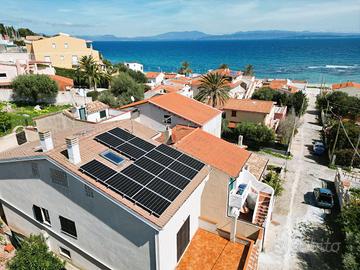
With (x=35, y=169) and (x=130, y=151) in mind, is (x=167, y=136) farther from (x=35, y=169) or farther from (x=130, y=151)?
(x=35, y=169)

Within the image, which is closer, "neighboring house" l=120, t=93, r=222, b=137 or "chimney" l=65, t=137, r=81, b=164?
"chimney" l=65, t=137, r=81, b=164

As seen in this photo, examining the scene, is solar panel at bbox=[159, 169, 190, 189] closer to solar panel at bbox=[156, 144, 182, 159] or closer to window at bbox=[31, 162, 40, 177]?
solar panel at bbox=[156, 144, 182, 159]

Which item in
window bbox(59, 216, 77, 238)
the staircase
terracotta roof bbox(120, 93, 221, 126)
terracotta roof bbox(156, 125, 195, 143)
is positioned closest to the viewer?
window bbox(59, 216, 77, 238)

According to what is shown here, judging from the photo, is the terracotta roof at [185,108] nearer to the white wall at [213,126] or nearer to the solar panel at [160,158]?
the white wall at [213,126]

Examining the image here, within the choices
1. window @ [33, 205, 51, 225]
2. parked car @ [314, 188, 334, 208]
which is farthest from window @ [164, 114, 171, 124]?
parked car @ [314, 188, 334, 208]

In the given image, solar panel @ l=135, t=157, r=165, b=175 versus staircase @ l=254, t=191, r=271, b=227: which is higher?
solar panel @ l=135, t=157, r=165, b=175

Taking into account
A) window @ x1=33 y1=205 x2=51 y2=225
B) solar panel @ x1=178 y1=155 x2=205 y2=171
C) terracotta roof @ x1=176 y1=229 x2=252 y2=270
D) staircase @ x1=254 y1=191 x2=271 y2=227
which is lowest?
staircase @ x1=254 y1=191 x2=271 y2=227

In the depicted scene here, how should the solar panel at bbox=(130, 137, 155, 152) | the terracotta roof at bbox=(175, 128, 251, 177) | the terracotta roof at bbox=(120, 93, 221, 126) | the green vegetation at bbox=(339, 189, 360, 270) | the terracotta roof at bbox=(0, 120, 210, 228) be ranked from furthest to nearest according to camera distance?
the terracotta roof at bbox=(120, 93, 221, 126)
the terracotta roof at bbox=(175, 128, 251, 177)
the solar panel at bbox=(130, 137, 155, 152)
the green vegetation at bbox=(339, 189, 360, 270)
the terracotta roof at bbox=(0, 120, 210, 228)

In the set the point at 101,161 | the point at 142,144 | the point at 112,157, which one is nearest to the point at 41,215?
the point at 101,161
